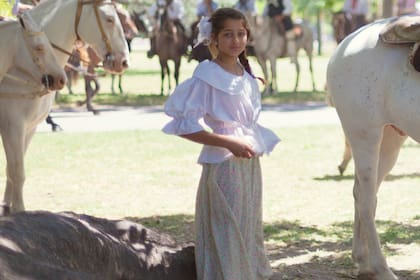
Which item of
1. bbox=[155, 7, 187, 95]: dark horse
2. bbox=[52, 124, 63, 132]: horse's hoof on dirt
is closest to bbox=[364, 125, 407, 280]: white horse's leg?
bbox=[52, 124, 63, 132]: horse's hoof on dirt

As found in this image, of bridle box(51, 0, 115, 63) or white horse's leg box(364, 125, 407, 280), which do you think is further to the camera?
bridle box(51, 0, 115, 63)

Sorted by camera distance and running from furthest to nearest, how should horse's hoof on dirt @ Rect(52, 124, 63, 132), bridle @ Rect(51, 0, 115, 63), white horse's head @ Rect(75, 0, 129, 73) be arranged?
horse's hoof on dirt @ Rect(52, 124, 63, 132) < white horse's head @ Rect(75, 0, 129, 73) < bridle @ Rect(51, 0, 115, 63)

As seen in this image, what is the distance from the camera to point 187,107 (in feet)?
17.9

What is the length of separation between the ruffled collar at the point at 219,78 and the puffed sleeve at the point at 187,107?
5 cm

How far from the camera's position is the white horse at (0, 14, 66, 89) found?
7629mm

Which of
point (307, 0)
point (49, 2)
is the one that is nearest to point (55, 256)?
point (49, 2)

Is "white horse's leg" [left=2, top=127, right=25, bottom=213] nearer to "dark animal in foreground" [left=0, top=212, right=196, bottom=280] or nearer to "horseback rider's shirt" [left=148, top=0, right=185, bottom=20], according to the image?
"dark animal in foreground" [left=0, top=212, right=196, bottom=280]

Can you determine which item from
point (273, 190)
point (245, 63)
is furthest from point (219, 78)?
point (273, 190)

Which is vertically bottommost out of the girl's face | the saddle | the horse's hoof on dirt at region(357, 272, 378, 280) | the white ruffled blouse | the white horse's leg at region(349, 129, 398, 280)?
the horse's hoof on dirt at region(357, 272, 378, 280)

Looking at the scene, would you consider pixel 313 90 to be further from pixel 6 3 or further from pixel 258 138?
pixel 258 138

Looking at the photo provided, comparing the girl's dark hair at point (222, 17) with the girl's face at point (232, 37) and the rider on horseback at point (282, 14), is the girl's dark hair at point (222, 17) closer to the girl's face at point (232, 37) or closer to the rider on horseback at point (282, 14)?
the girl's face at point (232, 37)

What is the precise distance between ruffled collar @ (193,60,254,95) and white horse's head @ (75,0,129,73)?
10.9 feet

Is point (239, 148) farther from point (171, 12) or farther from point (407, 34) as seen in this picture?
point (171, 12)

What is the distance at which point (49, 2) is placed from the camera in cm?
847
